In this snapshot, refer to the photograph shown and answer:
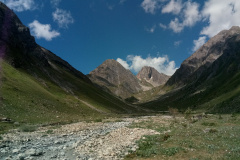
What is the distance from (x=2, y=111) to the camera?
43844 mm

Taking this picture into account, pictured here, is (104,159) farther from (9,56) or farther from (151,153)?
(9,56)

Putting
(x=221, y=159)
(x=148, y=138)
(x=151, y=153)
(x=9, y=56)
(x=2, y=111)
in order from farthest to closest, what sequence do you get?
(x=9, y=56), (x=2, y=111), (x=148, y=138), (x=151, y=153), (x=221, y=159)

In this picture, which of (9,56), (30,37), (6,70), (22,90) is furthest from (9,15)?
(22,90)

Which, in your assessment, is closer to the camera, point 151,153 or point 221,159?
point 221,159

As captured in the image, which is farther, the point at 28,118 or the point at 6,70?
the point at 6,70

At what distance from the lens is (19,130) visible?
114ft

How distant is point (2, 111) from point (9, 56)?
51659 millimetres

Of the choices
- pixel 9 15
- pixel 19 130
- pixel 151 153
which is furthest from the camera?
pixel 9 15

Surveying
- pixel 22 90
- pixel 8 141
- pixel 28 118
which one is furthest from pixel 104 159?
pixel 22 90

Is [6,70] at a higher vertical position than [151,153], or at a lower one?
higher

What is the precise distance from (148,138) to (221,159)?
1117 cm

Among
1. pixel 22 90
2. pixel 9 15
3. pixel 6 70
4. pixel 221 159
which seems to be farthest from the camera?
pixel 9 15

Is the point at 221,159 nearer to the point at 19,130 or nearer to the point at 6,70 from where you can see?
the point at 19,130

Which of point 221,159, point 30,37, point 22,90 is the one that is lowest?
point 221,159
